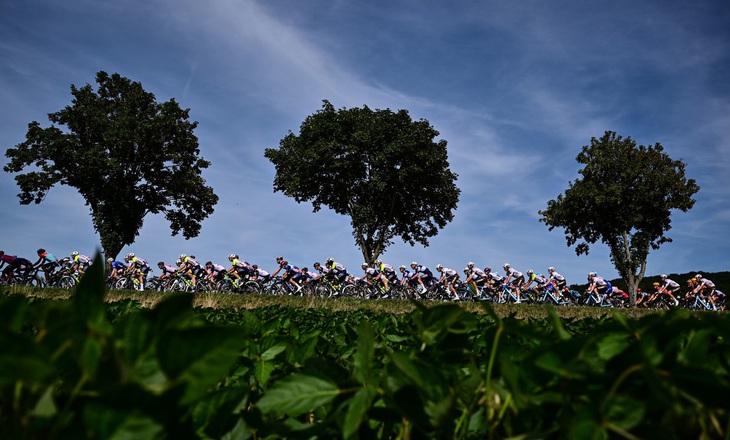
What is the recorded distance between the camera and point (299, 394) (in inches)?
25.0

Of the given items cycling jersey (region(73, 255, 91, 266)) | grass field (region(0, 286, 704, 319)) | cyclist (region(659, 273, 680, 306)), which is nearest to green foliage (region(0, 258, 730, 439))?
grass field (region(0, 286, 704, 319))

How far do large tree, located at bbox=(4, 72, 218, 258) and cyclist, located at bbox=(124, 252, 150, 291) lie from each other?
4.60 meters

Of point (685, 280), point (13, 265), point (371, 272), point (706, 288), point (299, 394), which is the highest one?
point (685, 280)

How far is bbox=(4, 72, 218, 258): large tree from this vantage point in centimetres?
3438

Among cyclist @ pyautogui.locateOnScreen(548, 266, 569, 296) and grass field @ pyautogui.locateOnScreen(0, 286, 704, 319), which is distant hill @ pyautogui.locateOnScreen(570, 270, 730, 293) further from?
grass field @ pyautogui.locateOnScreen(0, 286, 704, 319)

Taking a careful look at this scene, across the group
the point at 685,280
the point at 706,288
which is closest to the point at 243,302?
the point at 706,288

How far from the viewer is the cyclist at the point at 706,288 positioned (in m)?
32.9

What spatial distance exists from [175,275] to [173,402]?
33827 mm

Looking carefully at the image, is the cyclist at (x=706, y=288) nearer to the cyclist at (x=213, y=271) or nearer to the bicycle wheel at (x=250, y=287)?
the bicycle wheel at (x=250, y=287)

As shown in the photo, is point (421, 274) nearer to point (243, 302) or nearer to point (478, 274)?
point (478, 274)

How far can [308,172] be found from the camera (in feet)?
128

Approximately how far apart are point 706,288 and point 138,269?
39061 millimetres

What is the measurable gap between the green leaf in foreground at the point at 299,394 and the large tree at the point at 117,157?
1473 inches

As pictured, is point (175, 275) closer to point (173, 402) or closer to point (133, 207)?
point (133, 207)
